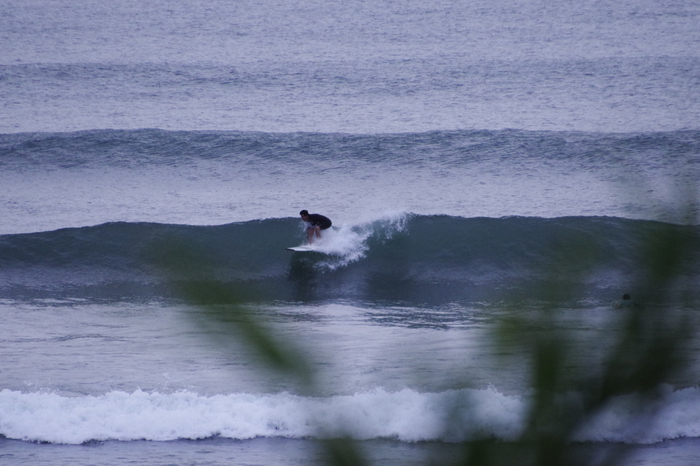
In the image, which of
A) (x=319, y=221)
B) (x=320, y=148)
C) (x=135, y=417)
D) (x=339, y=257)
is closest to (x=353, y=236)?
(x=339, y=257)

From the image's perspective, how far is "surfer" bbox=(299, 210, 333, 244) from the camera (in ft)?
44.1

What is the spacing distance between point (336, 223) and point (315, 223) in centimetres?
226

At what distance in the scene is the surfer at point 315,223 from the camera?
13453 millimetres

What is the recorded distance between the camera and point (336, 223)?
15.9 m

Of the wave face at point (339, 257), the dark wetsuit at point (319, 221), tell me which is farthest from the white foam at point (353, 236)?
the dark wetsuit at point (319, 221)

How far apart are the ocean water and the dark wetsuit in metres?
0.86

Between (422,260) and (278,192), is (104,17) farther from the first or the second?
(422,260)

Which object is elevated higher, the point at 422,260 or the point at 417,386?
A: the point at 417,386

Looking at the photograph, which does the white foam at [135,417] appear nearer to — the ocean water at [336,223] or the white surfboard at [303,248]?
the ocean water at [336,223]

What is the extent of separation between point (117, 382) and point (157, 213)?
339 inches

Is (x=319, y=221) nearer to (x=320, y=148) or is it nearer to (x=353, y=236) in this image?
(x=353, y=236)

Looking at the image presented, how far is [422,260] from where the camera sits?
15.2 metres

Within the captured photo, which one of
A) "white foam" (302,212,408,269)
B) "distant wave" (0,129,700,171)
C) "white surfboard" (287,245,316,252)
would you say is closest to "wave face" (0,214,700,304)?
"white foam" (302,212,408,269)

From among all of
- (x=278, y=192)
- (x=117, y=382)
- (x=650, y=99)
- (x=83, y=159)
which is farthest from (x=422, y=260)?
(x=650, y=99)
